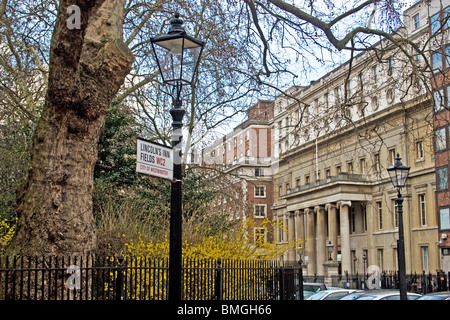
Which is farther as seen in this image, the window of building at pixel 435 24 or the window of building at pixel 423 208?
the window of building at pixel 423 208

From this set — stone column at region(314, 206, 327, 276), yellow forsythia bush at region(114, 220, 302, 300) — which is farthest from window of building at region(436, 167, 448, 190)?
yellow forsythia bush at region(114, 220, 302, 300)

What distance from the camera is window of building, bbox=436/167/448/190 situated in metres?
44.0

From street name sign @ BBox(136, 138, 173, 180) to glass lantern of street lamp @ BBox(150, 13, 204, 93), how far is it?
3.38 ft

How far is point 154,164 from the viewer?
21.0 ft

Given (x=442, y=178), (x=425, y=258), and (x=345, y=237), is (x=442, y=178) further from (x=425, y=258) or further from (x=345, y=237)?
(x=345, y=237)

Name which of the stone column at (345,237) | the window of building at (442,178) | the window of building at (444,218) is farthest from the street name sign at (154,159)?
the stone column at (345,237)

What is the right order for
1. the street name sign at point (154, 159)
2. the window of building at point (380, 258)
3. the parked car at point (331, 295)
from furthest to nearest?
the window of building at point (380, 258), the parked car at point (331, 295), the street name sign at point (154, 159)

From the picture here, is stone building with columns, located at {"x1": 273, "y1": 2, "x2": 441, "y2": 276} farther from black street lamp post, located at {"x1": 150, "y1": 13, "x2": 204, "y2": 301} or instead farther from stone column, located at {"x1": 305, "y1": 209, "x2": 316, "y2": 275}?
black street lamp post, located at {"x1": 150, "y1": 13, "x2": 204, "y2": 301}

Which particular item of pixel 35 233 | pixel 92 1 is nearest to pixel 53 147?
pixel 35 233

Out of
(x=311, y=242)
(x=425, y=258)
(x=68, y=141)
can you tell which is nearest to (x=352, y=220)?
(x=311, y=242)

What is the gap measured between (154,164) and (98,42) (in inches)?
183

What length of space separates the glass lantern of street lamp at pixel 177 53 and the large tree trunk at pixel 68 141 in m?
2.09

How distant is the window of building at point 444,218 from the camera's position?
148 ft

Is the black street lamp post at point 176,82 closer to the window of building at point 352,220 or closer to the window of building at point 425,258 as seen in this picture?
the window of building at point 425,258
